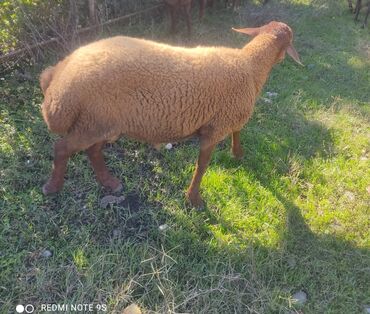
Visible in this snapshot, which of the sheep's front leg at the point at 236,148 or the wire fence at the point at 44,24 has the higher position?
the wire fence at the point at 44,24

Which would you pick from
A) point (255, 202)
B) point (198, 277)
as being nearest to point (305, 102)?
point (255, 202)

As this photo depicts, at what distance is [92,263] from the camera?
2.87 m

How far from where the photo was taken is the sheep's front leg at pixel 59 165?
9.82 ft

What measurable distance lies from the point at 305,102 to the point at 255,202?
2.32 meters

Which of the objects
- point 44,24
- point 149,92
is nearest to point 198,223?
point 149,92

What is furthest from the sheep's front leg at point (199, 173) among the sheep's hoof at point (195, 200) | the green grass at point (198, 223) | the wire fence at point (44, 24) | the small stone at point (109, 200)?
the wire fence at point (44, 24)

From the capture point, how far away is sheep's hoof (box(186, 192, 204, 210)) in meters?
3.46

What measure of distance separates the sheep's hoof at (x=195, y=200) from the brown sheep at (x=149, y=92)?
93 millimetres

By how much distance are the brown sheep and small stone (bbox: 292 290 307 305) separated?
129 centimetres

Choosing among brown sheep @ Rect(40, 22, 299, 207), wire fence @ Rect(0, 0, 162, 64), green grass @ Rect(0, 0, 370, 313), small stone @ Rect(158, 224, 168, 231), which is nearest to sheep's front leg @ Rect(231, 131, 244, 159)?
green grass @ Rect(0, 0, 370, 313)

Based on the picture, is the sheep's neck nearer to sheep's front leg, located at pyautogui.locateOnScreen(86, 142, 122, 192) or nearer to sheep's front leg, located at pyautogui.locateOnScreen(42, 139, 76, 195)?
sheep's front leg, located at pyautogui.locateOnScreen(86, 142, 122, 192)

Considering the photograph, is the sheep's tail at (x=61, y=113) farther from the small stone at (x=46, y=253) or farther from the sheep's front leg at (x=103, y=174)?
the small stone at (x=46, y=253)

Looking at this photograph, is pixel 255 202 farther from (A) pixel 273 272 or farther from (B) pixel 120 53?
Result: (B) pixel 120 53

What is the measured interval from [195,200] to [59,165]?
4.30ft
